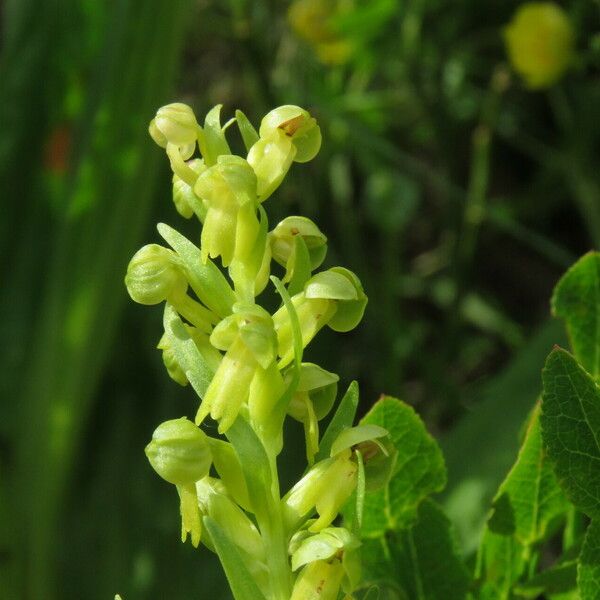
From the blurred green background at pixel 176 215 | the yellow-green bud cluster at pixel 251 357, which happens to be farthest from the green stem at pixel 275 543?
the blurred green background at pixel 176 215

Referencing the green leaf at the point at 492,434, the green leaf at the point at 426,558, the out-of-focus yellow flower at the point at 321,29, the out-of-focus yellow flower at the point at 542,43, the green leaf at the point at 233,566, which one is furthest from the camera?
the out-of-focus yellow flower at the point at 321,29

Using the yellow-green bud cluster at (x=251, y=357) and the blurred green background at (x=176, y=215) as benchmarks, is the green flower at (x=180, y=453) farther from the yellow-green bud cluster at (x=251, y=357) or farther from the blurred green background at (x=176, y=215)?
the blurred green background at (x=176, y=215)

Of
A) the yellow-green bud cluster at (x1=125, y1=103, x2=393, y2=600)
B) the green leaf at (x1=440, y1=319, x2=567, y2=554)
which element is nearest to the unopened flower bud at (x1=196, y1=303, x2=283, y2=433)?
the yellow-green bud cluster at (x1=125, y1=103, x2=393, y2=600)

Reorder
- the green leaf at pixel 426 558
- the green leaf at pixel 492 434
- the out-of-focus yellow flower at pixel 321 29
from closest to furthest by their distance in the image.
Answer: the green leaf at pixel 426 558
the green leaf at pixel 492 434
the out-of-focus yellow flower at pixel 321 29

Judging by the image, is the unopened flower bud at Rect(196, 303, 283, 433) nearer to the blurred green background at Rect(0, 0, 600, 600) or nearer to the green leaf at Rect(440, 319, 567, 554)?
the green leaf at Rect(440, 319, 567, 554)

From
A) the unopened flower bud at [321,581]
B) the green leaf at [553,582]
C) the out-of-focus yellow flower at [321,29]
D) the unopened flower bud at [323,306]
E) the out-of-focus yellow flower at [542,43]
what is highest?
the out-of-focus yellow flower at [321,29]
